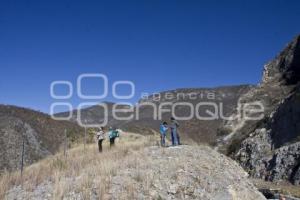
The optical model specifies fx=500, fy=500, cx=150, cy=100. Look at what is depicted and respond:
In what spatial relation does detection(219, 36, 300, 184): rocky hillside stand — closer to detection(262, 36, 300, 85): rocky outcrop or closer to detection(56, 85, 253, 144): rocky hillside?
detection(262, 36, 300, 85): rocky outcrop

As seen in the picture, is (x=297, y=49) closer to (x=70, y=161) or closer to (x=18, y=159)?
(x=18, y=159)

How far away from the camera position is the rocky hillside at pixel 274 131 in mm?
36500

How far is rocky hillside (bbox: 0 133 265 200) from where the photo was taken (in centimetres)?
1591

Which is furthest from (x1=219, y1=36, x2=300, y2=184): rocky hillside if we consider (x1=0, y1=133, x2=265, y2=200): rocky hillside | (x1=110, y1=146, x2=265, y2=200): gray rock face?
(x1=0, y1=133, x2=265, y2=200): rocky hillside

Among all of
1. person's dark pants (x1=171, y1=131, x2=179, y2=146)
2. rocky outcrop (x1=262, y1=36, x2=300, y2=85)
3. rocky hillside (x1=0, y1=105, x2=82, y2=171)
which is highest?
rocky outcrop (x1=262, y1=36, x2=300, y2=85)

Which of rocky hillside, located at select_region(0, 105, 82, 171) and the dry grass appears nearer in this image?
the dry grass

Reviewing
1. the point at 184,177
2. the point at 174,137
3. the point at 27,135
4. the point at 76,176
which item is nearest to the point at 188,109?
the point at 27,135

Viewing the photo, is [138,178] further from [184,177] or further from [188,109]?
[188,109]

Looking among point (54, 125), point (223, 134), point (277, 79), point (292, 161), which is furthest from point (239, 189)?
point (277, 79)

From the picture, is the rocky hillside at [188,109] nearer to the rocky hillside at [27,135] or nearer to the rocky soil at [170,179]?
the rocky hillside at [27,135]

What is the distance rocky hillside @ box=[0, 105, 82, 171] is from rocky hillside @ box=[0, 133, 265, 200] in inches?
550

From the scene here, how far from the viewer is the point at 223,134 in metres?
56.6

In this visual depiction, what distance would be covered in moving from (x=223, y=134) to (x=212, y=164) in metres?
36.5

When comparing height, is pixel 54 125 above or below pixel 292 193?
above
